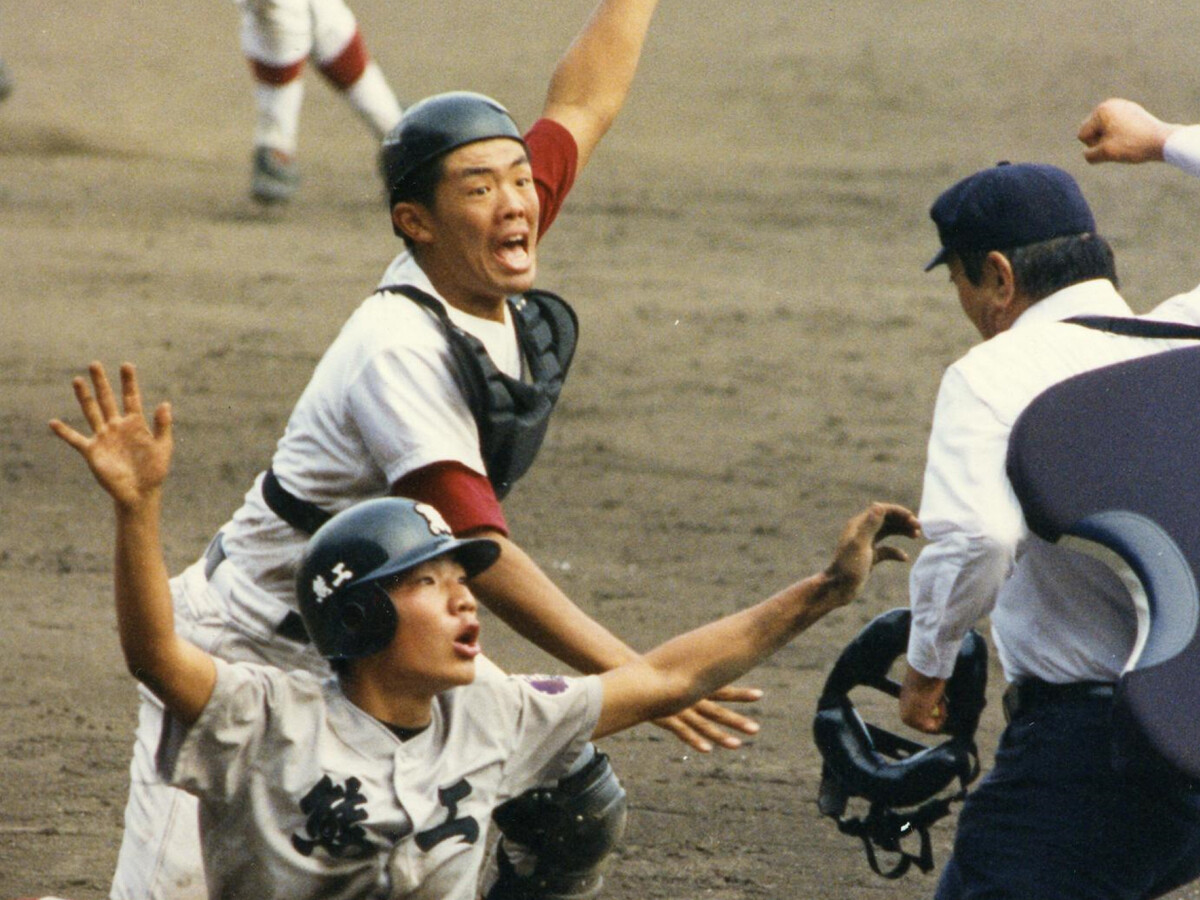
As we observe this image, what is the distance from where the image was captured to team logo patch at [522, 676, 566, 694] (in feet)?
9.79

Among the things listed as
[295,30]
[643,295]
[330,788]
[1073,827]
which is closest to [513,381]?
[330,788]

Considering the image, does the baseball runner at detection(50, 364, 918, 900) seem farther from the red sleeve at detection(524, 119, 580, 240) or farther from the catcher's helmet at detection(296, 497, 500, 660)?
the red sleeve at detection(524, 119, 580, 240)

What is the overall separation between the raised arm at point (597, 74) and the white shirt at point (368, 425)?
26.6 inches

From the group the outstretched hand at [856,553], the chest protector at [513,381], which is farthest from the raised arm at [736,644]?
the chest protector at [513,381]

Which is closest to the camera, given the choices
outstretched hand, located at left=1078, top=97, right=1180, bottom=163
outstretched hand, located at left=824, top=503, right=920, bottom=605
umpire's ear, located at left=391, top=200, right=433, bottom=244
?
outstretched hand, located at left=824, top=503, right=920, bottom=605

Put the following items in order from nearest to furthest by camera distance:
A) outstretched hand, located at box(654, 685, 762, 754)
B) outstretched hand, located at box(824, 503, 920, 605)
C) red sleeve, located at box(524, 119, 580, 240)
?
outstretched hand, located at box(824, 503, 920, 605)
outstretched hand, located at box(654, 685, 762, 754)
red sleeve, located at box(524, 119, 580, 240)

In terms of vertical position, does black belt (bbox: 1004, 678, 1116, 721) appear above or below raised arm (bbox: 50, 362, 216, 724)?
below

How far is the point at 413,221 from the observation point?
3.23 meters

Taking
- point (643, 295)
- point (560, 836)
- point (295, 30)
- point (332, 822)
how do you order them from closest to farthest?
point (332, 822)
point (560, 836)
point (295, 30)
point (643, 295)

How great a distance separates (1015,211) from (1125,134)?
1.56ft

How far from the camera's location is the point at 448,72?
45.7ft

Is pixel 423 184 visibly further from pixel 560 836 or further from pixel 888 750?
pixel 888 750

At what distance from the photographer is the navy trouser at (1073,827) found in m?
2.89

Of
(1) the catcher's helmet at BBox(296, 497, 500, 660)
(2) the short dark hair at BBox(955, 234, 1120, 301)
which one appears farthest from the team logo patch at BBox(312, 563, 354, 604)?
(2) the short dark hair at BBox(955, 234, 1120, 301)
